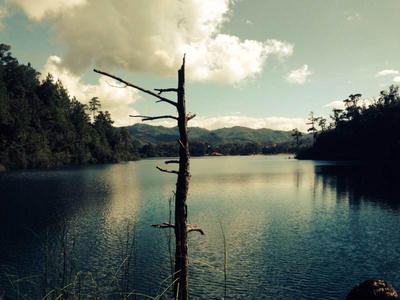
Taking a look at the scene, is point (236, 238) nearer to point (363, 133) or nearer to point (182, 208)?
point (182, 208)

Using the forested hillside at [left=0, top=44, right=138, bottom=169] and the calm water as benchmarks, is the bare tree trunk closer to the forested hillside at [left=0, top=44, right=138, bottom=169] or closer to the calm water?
the calm water

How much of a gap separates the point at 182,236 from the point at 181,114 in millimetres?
2177

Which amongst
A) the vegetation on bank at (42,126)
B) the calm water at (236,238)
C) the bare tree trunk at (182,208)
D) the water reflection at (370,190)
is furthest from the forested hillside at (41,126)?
the bare tree trunk at (182,208)

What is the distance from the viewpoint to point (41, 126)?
470 ft

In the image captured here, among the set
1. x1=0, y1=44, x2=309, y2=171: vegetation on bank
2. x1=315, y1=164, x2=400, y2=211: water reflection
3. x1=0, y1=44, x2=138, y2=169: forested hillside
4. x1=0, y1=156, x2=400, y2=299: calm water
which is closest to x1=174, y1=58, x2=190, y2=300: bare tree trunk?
x1=0, y1=156, x2=400, y2=299: calm water

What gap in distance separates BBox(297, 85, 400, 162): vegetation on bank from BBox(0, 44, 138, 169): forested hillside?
11229 cm

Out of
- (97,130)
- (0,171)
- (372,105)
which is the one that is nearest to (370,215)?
(0,171)

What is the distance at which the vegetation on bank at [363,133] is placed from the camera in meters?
119

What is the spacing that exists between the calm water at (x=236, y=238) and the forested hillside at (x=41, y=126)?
66644mm

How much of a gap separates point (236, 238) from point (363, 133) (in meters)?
123

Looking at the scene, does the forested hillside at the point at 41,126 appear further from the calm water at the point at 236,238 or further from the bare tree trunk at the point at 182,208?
the bare tree trunk at the point at 182,208

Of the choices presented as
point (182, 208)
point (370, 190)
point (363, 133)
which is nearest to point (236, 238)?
point (182, 208)

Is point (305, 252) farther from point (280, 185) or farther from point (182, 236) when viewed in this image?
point (280, 185)

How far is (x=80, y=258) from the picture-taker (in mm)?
25141
